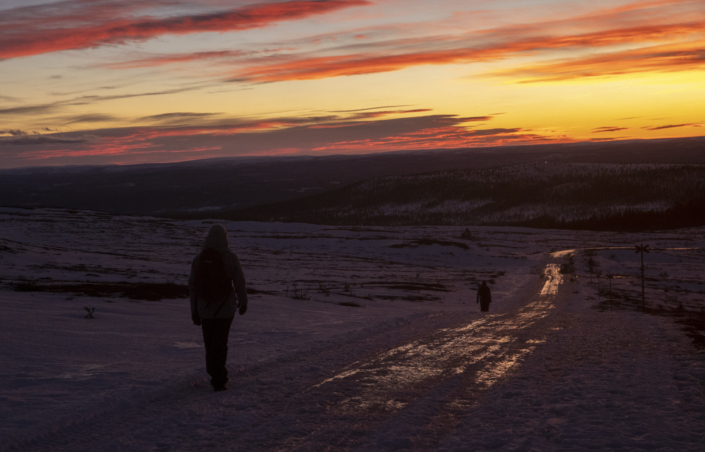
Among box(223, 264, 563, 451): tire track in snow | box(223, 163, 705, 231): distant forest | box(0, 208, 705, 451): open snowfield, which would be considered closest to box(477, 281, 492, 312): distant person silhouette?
box(0, 208, 705, 451): open snowfield

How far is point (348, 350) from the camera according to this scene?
10.1 meters

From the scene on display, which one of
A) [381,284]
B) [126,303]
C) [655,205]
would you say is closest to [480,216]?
[655,205]

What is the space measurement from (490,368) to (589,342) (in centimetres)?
332

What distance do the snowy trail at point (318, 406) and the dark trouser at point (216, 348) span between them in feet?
0.77

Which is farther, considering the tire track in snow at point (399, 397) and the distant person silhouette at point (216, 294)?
the distant person silhouette at point (216, 294)

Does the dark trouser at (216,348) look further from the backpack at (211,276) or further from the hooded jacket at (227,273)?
the backpack at (211,276)

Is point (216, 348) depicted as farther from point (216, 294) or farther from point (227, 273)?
point (227, 273)

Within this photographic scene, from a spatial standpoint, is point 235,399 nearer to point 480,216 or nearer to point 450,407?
point 450,407

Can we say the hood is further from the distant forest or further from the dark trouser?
the distant forest

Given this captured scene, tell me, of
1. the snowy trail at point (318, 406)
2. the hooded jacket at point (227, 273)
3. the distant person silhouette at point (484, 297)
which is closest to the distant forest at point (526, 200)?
the distant person silhouette at point (484, 297)

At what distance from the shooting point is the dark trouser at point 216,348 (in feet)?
24.2

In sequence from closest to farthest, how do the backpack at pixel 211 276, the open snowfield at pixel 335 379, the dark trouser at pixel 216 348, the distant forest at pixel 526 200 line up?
the open snowfield at pixel 335 379 < the backpack at pixel 211 276 < the dark trouser at pixel 216 348 < the distant forest at pixel 526 200

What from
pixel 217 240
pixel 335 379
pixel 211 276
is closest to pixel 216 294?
pixel 211 276

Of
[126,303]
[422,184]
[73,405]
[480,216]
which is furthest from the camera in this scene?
[422,184]
